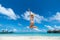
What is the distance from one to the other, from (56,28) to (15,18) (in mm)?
915

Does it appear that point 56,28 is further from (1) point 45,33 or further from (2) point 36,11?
(2) point 36,11

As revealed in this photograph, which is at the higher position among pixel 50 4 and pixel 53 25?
pixel 50 4

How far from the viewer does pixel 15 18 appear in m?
4.05

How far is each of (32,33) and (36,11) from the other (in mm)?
487

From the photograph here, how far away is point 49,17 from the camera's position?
408cm

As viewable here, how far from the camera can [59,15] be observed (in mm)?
4031

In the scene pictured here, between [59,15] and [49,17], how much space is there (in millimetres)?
218

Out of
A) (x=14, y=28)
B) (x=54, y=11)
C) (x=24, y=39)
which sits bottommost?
(x=24, y=39)

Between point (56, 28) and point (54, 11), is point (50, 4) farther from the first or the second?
point (56, 28)

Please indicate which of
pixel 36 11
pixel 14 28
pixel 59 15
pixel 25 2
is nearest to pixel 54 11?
pixel 59 15

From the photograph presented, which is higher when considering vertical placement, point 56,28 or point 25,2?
point 25,2

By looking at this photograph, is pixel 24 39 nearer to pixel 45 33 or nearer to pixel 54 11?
pixel 45 33

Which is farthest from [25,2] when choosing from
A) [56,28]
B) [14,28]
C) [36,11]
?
[56,28]

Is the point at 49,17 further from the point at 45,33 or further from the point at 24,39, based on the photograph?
the point at 24,39
